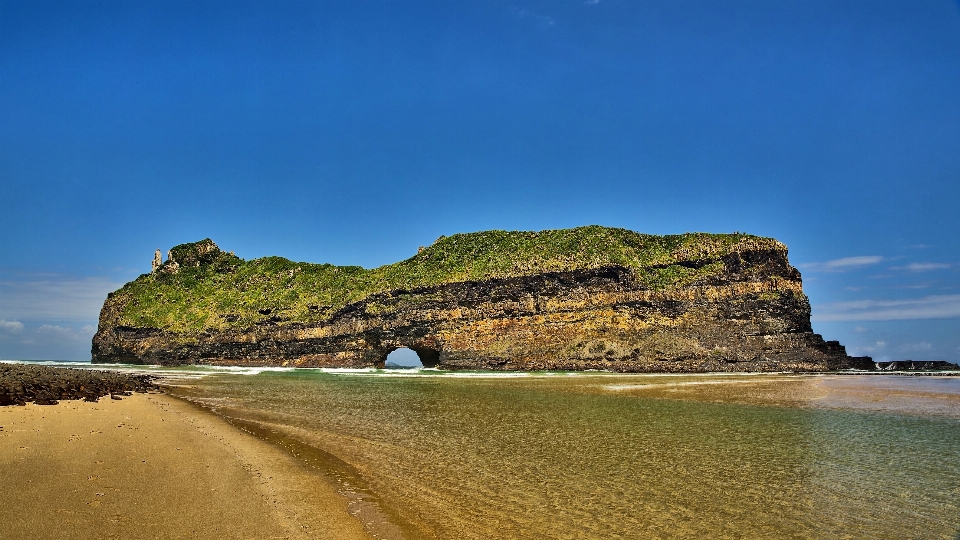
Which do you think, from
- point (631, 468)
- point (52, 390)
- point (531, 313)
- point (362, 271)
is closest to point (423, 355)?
point (362, 271)

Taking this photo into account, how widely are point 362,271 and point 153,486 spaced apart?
62438 millimetres

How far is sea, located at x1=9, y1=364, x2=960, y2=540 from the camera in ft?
19.7

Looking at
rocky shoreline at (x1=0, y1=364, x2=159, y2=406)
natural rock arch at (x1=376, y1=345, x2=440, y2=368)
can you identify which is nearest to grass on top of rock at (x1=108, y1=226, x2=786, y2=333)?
natural rock arch at (x1=376, y1=345, x2=440, y2=368)

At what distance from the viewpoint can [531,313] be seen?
5597cm

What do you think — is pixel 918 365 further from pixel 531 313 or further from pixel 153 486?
pixel 153 486

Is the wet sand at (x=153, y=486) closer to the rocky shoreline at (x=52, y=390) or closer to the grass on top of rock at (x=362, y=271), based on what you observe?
the rocky shoreline at (x=52, y=390)

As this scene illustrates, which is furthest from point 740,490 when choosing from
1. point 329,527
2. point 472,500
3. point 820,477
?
point 329,527

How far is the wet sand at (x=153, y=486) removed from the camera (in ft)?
17.1

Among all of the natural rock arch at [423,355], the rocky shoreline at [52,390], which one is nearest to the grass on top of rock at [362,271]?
the natural rock arch at [423,355]

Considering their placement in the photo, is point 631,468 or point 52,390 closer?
point 631,468

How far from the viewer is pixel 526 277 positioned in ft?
187

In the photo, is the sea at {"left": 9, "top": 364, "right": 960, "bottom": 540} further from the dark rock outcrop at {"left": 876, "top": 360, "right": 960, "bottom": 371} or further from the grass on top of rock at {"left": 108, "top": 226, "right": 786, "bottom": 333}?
the dark rock outcrop at {"left": 876, "top": 360, "right": 960, "bottom": 371}

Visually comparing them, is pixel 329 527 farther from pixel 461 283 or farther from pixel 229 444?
pixel 461 283

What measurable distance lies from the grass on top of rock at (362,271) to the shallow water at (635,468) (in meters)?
41.1
